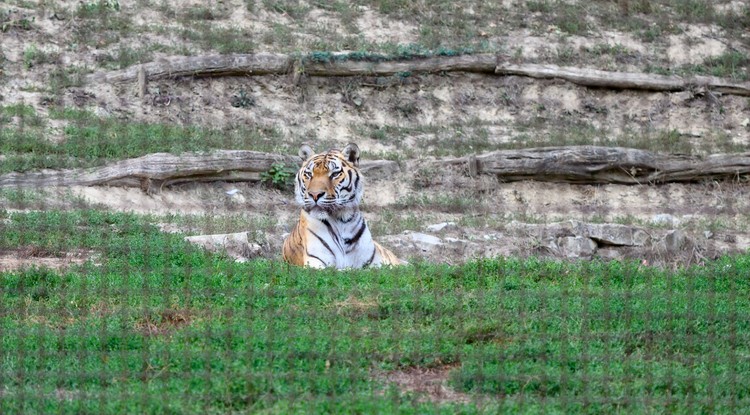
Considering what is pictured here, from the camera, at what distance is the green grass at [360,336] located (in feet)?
20.1

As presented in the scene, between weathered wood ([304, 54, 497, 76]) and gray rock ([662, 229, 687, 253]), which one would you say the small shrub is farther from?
gray rock ([662, 229, 687, 253])

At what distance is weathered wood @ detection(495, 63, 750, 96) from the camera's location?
17.4 meters

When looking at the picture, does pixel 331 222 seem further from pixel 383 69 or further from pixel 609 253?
pixel 383 69

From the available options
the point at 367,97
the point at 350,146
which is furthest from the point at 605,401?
the point at 367,97

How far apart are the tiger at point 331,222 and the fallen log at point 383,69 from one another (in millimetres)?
6238

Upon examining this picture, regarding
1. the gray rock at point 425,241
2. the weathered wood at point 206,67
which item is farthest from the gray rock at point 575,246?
the weathered wood at point 206,67

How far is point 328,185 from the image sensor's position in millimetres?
10000

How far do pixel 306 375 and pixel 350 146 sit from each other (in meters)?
4.33

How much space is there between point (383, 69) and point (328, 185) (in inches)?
278

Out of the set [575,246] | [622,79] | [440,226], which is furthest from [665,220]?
[622,79]

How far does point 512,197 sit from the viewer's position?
15164mm

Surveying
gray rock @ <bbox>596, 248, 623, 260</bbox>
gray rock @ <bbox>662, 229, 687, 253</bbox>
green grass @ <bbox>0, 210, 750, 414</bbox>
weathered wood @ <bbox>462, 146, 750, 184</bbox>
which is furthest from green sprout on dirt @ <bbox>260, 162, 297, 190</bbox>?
green grass @ <bbox>0, 210, 750, 414</bbox>

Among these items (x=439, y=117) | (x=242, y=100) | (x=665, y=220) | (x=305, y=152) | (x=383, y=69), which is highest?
(x=383, y=69)

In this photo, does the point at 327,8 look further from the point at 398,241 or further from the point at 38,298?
the point at 38,298
